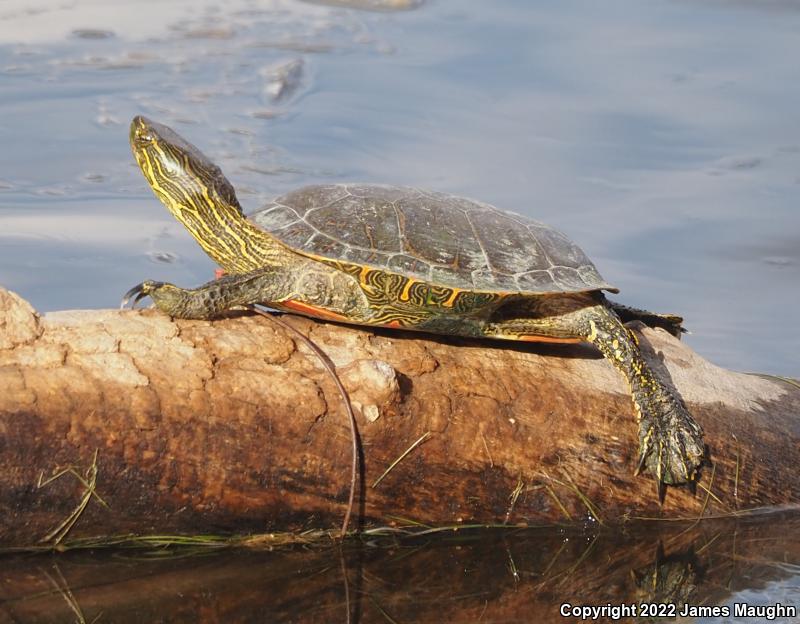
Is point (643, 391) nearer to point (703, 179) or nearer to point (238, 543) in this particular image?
point (238, 543)

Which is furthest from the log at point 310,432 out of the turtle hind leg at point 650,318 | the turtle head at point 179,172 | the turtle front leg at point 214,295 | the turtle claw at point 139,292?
the turtle head at point 179,172

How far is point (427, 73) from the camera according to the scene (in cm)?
931

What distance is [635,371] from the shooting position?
13.9ft

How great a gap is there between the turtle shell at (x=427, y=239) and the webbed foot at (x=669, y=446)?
0.52m

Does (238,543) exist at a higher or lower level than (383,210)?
lower

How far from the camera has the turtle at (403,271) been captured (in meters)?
4.18

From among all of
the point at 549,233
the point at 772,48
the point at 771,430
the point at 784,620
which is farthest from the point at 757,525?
the point at 772,48

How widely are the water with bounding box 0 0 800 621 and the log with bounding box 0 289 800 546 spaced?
1974 mm

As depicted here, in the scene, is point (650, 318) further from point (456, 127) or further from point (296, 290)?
point (456, 127)

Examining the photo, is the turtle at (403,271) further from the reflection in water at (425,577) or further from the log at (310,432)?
the reflection in water at (425,577)

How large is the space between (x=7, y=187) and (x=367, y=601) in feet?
14.8

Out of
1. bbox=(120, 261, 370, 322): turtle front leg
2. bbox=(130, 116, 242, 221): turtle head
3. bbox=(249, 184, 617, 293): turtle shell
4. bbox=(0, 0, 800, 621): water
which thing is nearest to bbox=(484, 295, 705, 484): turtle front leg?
bbox=(249, 184, 617, 293): turtle shell

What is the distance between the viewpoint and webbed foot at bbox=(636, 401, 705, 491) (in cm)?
412

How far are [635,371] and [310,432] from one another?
1233mm
